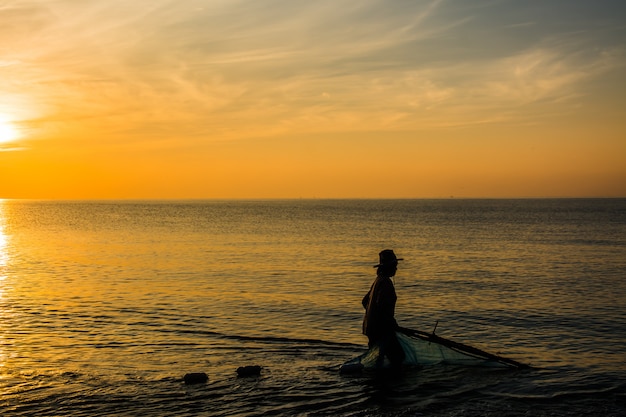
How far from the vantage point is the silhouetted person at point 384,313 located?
13.0 metres

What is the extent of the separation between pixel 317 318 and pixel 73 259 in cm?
2766

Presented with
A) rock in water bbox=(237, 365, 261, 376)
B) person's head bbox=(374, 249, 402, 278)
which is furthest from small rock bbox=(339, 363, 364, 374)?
person's head bbox=(374, 249, 402, 278)

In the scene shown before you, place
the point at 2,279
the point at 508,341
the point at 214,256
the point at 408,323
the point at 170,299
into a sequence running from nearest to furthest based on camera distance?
the point at 508,341 < the point at 408,323 < the point at 170,299 < the point at 2,279 < the point at 214,256

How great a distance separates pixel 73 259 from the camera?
142ft

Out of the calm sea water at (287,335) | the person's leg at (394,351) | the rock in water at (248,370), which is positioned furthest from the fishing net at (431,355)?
the rock in water at (248,370)

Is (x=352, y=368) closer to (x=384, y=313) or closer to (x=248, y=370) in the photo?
(x=384, y=313)

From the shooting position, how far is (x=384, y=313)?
13.2m

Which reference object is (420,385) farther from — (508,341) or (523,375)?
(508,341)

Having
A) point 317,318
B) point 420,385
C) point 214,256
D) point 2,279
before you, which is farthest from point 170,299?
point 214,256

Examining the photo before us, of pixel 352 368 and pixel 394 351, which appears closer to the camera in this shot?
pixel 394 351

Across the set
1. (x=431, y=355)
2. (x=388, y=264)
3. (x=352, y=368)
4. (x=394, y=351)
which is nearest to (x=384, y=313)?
(x=388, y=264)

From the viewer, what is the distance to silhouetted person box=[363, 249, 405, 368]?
1301cm

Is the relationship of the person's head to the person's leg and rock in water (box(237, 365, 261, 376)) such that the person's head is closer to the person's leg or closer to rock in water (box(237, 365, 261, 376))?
the person's leg

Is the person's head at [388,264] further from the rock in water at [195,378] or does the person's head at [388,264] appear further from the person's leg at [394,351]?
the rock in water at [195,378]
